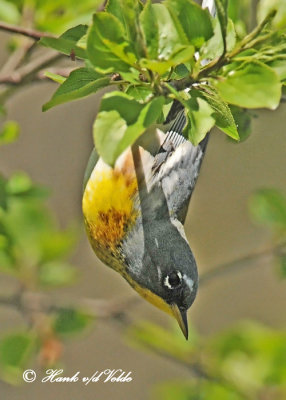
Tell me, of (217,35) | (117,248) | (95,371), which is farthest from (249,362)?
(95,371)

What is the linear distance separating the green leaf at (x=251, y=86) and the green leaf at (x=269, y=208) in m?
1.35

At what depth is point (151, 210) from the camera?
8.43 ft

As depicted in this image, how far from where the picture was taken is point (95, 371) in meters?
4.97

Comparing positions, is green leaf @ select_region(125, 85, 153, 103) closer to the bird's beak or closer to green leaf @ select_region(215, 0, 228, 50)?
green leaf @ select_region(215, 0, 228, 50)

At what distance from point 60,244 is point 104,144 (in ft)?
4.91

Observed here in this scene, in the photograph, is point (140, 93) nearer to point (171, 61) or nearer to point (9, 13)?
point (171, 61)

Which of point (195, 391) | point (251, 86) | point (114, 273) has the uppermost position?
point (251, 86)

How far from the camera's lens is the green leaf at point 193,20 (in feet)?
4.66

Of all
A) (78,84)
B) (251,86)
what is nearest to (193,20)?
(251,86)

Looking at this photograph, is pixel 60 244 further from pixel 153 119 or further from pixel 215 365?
pixel 153 119

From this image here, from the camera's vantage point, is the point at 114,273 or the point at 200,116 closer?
the point at 200,116

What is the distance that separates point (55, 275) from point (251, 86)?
1603mm

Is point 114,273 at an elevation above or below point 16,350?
below

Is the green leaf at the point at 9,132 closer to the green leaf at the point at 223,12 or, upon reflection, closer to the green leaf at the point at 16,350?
the green leaf at the point at 16,350
